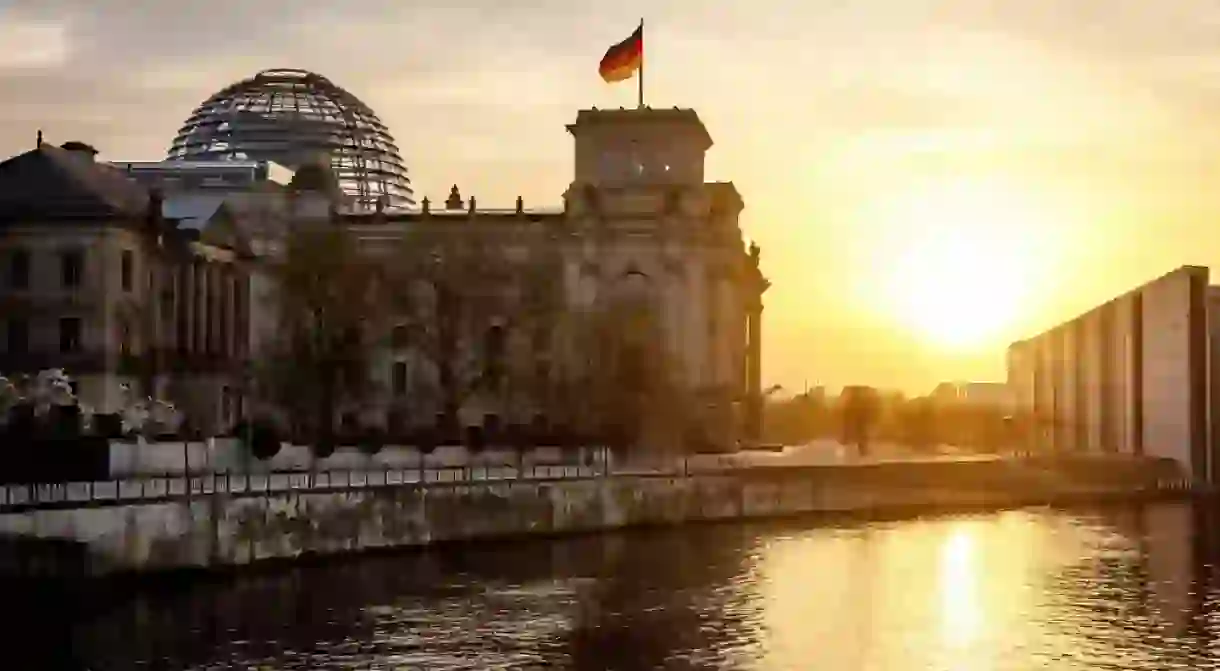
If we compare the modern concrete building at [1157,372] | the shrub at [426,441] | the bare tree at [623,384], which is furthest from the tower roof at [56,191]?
the modern concrete building at [1157,372]

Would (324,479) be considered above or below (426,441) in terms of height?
below

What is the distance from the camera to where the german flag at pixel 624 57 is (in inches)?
4688

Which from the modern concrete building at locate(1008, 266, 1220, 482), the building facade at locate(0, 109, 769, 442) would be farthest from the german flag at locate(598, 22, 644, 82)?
the modern concrete building at locate(1008, 266, 1220, 482)

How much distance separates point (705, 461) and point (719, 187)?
3324 centimetres

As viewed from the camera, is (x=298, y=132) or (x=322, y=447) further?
(x=298, y=132)

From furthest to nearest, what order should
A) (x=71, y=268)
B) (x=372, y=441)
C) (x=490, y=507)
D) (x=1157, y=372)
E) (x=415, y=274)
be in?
(x=1157, y=372) → (x=415, y=274) → (x=71, y=268) → (x=372, y=441) → (x=490, y=507)

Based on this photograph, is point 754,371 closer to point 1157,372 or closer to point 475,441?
point 1157,372

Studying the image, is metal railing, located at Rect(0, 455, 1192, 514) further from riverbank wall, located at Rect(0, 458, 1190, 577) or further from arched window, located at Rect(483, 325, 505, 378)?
arched window, located at Rect(483, 325, 505, 378)

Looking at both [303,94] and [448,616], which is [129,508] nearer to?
[448,616]

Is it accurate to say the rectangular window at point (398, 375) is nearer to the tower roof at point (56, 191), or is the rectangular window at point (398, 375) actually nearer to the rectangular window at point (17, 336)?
the tower roof at point (56, 191)

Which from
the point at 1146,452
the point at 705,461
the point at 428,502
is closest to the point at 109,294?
the point at 428,502

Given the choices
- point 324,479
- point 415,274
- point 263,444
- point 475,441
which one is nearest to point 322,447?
point 263,444

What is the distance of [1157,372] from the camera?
143250 millimetres

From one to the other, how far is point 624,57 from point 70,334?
42.3m
